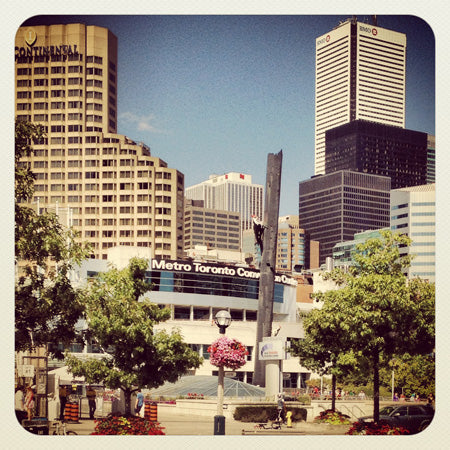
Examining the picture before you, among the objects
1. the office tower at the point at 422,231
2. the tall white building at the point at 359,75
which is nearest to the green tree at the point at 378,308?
the office tower at the point at 422,231

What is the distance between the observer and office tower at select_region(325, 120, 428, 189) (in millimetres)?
28172

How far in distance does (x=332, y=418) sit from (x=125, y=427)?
246 inches

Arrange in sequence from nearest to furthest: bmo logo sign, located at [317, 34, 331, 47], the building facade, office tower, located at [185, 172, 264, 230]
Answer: bmo logo sign, located at [317, 34, 331, 47] → office tower, located at [185, 172, 264, 230] → the building facade

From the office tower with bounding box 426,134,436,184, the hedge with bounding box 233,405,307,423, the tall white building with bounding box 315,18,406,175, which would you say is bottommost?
the hedge with bounding box 233,405,307,423

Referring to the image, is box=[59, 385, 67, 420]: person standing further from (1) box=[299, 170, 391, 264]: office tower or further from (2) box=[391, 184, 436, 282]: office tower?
(1) box=[299, 170, 391, 264]: office tower

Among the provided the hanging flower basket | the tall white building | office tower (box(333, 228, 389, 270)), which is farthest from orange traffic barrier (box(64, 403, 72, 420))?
the tall white building

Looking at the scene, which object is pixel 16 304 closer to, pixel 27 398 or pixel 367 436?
pixel 27 398

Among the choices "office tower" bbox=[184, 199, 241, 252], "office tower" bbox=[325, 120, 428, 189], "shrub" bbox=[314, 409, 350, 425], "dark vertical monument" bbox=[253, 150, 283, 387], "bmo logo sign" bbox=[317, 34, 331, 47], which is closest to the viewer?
"shrub" bbox=[314, 409, 350, 425]

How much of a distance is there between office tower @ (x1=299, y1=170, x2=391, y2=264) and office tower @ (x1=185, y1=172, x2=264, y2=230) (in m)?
1.99

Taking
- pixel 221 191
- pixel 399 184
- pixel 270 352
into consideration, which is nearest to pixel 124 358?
pixel 270 352

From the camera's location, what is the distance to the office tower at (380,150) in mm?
28172

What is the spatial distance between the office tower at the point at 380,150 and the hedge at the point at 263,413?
8483mm

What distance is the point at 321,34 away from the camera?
2512 centimetres

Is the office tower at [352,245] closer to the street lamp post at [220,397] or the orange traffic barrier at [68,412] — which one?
the street lamp post at [220,397]
